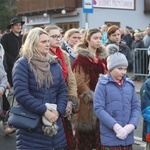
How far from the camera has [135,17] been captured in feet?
99.3

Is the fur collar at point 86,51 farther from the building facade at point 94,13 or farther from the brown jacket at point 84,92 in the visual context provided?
the building facade at point 94,13

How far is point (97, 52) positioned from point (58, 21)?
25.3 m

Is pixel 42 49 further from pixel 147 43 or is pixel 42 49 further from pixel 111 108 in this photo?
pixel 147 43

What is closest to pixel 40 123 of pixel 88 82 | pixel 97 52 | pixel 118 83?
pixel 118 83

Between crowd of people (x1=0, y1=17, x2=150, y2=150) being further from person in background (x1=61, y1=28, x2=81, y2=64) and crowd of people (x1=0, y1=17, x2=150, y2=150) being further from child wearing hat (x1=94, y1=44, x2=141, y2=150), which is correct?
person in background (x1=61, y1=28, x2=81, y2=64)

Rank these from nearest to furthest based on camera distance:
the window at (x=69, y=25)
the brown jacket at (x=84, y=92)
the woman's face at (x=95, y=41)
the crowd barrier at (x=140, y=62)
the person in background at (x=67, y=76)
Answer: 1. the person in background at (x=67, y=76)
2. the brown jacket at (x=84, y=92)
3. the woman's face at (x=95, y=41)
4. the crowd barrier at (x=140, y=62)
5. the window at (x=69, y=25)

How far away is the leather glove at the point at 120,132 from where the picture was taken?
172 inches

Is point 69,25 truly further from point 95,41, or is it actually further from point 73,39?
point 95,41

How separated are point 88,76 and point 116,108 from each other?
1.05 metres

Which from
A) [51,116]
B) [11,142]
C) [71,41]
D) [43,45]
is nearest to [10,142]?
[11,142]

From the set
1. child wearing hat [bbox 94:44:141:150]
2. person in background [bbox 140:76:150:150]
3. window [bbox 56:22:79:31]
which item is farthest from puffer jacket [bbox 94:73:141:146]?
window [bbox 56:22:79:31]

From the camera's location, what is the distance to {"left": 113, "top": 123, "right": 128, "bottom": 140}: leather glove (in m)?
4.38

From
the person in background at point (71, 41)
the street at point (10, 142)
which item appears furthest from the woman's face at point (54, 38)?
the street at point (10, 142)

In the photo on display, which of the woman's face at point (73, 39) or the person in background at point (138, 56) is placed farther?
the person in background at point (138, 56)
